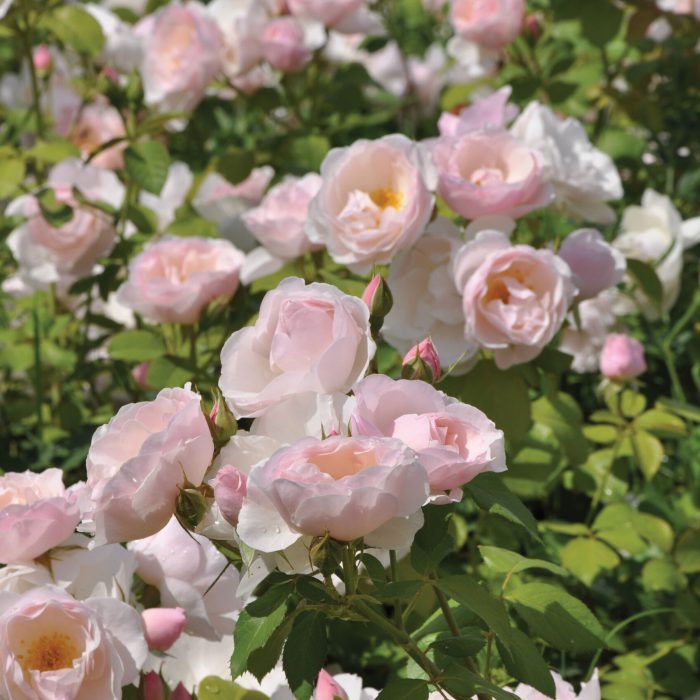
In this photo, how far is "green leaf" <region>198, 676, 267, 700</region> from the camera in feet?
3.78

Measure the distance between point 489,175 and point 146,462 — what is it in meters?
0.71

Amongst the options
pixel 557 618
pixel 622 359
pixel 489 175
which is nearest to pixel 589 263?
pixel 489 175

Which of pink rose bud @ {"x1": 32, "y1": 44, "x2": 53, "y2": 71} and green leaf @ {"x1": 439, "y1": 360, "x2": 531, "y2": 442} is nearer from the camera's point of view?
green leaf @ {"x1": 439, "y1": 360, "x2": 531, "y2": 442}

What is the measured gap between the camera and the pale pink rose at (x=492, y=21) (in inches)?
90.5

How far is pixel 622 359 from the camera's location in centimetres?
188

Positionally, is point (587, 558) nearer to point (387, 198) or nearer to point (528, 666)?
point (387, 198)

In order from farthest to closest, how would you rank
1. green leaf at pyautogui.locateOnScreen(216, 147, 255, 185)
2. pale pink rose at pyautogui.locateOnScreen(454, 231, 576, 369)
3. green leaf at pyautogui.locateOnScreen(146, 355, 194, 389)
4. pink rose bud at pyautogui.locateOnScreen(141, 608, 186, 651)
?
green leaf at pyautogui.locateOnScreen(216, 147, 255, 185)
green leaf at pyautogui.locateOnScreen(146, 355, 194, 389)
pale pink rose at pyautogui.locateOnScreen(454, 231, 576, 369)
pink rose bud at pyautogui.locateOnScreen(141, 608, 186, 651)

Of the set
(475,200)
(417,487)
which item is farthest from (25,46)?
(417,487)

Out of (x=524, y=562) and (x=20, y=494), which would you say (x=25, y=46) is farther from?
(x=524, y=562)

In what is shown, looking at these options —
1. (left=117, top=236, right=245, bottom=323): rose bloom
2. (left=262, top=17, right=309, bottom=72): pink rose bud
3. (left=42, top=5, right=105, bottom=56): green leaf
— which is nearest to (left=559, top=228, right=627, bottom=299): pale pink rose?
(left=117, top=236, right=245, bottom=323): rose bloom

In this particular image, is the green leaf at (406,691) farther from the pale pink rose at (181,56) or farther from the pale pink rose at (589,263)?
the pale pink rose at (181,56)

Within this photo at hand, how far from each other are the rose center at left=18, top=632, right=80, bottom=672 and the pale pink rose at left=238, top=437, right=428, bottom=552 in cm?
25

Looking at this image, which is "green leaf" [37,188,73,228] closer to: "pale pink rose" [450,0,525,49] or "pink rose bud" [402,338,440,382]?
"pale pink rose" [450,0,525,49]

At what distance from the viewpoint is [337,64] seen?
3057 mm
